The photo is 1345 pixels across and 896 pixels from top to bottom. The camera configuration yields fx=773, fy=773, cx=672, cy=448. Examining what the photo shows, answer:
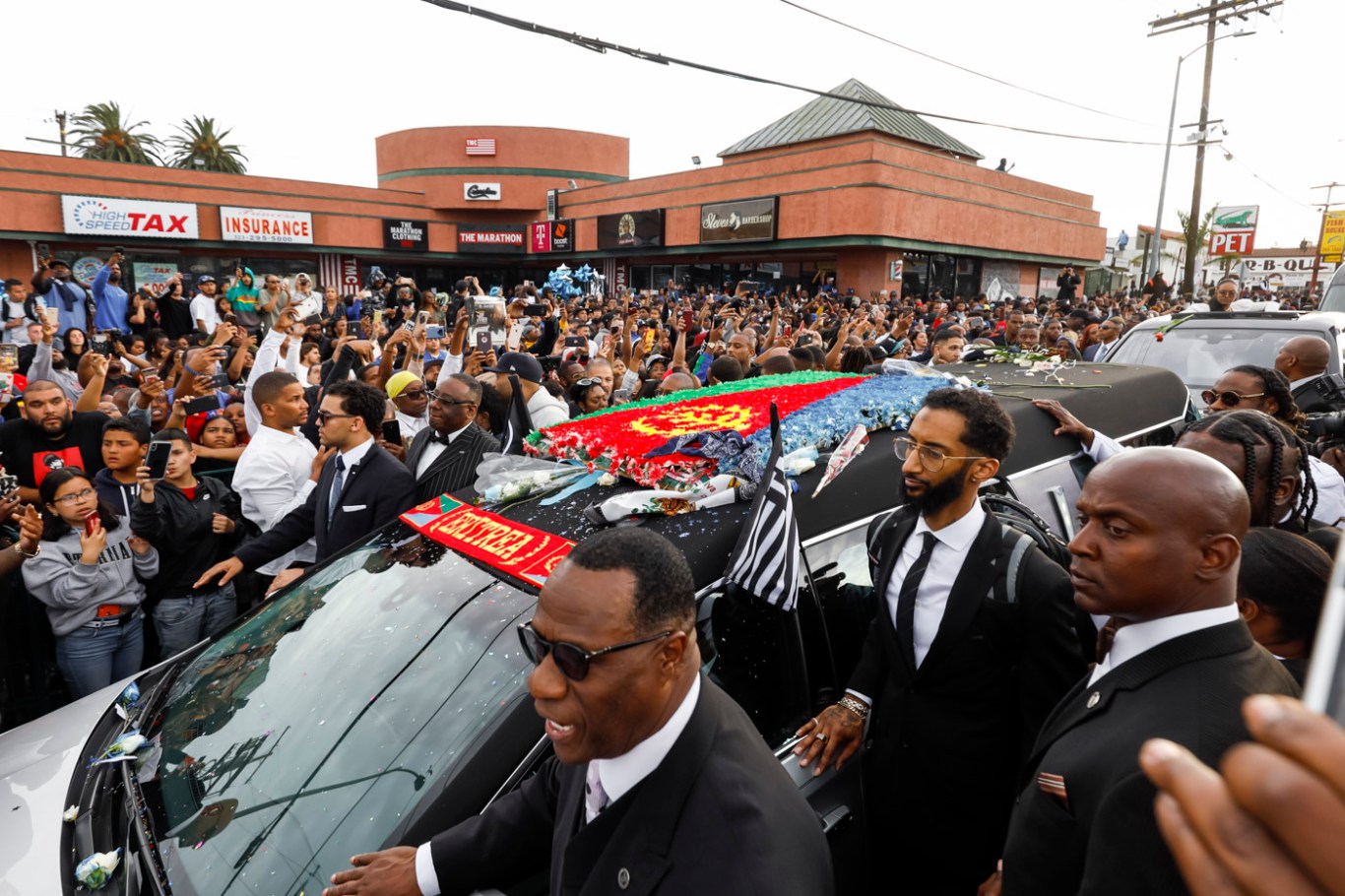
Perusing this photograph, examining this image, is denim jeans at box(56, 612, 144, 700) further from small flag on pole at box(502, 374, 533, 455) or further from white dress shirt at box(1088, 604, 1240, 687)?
white dress shirt at box(1088, 604, 1240, 687)

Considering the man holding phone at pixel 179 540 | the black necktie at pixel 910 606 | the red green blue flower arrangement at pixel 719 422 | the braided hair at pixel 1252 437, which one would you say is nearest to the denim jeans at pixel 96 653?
the man holding phone at pixel 179 540

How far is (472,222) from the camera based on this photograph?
35.3 metres

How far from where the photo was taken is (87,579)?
12.1ft

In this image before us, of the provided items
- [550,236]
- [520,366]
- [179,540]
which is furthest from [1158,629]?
[550,236]

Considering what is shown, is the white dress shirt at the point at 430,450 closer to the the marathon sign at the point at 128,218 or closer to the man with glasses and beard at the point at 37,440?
the man with glasses and beard at the point at 37,440

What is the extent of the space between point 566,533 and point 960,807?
146cm

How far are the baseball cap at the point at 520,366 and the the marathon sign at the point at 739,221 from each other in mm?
20453

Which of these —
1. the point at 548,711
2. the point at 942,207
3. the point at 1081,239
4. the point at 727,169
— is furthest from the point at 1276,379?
the point at 1081,239

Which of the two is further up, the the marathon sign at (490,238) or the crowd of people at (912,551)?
the the marathon sign at (490,238)

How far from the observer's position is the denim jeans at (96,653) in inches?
148

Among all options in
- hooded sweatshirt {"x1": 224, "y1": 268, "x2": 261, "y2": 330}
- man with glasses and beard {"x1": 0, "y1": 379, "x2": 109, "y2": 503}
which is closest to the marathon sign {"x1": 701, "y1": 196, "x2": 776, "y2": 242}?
hooded sweatshirt {"x1": 224, "y1": 268, "x2": 261, "y2": 330}

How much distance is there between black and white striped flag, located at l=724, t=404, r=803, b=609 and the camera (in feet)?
7.46

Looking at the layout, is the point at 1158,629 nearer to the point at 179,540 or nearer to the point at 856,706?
the point at 856,706

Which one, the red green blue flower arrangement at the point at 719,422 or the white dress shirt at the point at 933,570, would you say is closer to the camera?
the white dress shirt at the point at 933,570
